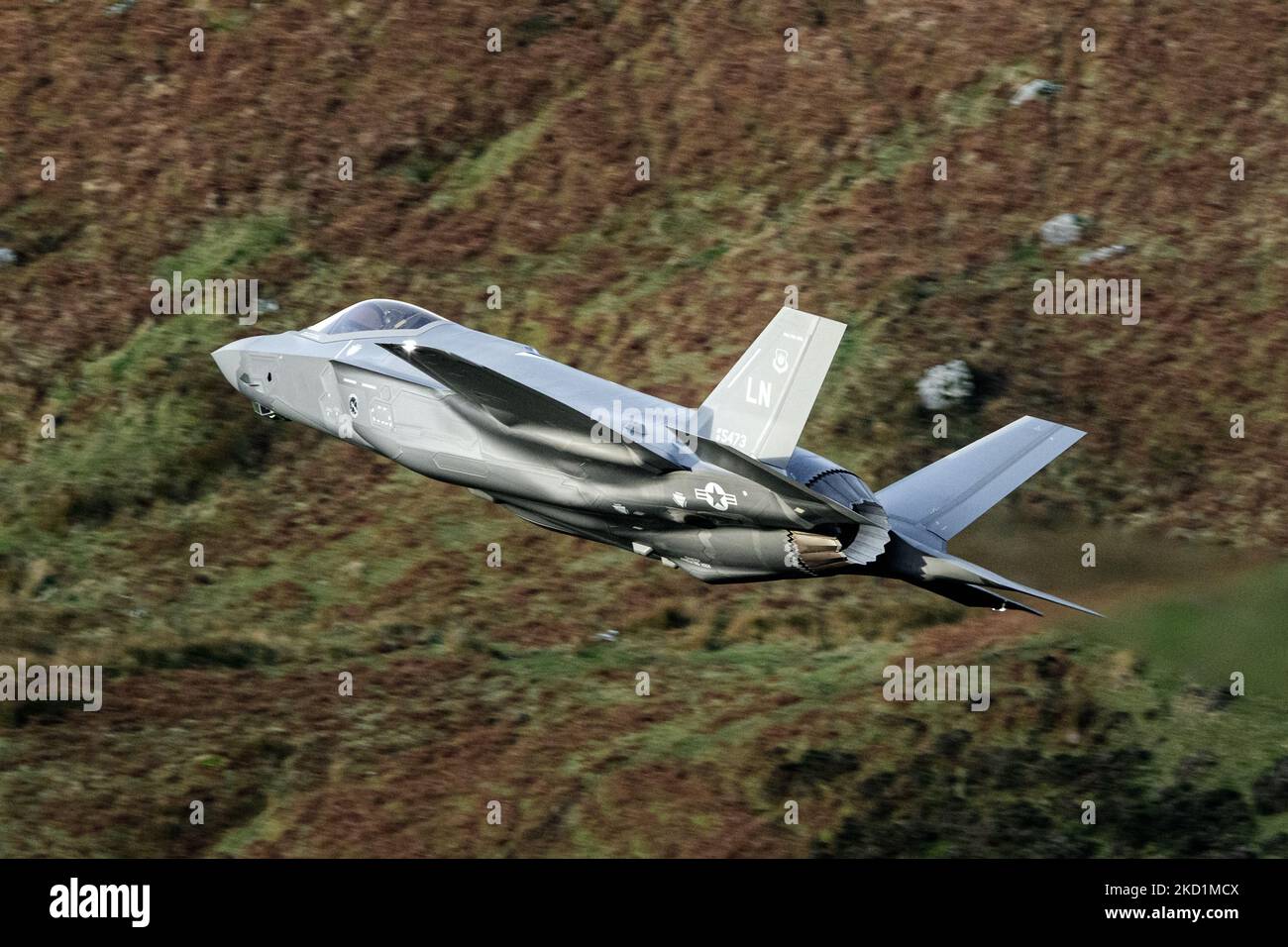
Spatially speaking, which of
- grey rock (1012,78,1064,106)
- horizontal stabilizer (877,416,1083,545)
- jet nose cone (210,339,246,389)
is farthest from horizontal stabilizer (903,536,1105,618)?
grey rock (1012,78,1064,106)

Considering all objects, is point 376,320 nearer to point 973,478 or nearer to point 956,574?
point 973,478

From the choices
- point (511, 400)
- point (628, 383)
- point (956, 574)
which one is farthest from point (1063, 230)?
point (511, 400)

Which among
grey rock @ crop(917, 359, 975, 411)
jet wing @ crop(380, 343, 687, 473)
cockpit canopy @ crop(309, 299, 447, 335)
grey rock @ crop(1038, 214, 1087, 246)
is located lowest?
jet wing @ crop(380, 343, 687, 473)

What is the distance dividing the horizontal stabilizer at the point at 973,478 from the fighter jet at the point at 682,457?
1.1 inches

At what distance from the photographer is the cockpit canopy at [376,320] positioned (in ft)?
95.0

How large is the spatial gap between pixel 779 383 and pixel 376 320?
9161 mm

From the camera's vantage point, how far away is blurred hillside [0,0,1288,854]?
27422 mm

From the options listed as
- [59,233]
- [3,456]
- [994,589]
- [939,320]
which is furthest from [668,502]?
[59,233]

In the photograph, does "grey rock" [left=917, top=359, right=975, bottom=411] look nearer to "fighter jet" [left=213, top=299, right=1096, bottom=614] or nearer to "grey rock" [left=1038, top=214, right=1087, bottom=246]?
"grey rock" [left=1038, top=214, right=1087, bottom=246]

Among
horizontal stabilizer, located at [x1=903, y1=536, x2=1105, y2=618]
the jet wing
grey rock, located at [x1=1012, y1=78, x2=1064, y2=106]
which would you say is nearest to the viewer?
horizontal stabilizer, located at [x1=903, y1=536, x2=1105, y2=618]

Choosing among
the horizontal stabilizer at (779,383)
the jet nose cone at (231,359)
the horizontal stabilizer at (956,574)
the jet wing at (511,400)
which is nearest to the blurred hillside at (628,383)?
the horizontal stabilizer at (956,574)

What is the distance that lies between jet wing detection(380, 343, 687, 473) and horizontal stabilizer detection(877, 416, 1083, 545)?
3.91 m
